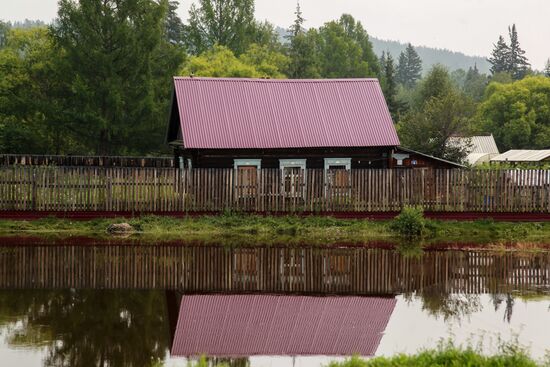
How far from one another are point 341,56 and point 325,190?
75.8 m

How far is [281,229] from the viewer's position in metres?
29.7

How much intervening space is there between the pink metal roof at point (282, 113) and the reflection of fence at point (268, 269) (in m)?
8.90

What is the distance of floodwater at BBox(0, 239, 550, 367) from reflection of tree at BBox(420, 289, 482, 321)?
3 cm

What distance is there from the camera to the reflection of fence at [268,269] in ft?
63.2

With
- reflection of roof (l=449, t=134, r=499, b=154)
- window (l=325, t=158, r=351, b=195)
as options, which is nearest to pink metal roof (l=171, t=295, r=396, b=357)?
window (l=325, t=158, r=351, b=195)

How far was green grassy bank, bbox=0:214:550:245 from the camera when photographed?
28.6 metres

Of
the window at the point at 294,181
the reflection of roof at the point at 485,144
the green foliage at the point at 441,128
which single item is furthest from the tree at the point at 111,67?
the reflection of roof at the point at 485,144

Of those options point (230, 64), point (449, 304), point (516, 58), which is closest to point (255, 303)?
point (449, 304)

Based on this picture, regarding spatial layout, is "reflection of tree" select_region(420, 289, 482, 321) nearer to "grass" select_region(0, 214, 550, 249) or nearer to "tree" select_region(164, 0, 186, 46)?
"grass" select_region(0, 214, 550, 249)

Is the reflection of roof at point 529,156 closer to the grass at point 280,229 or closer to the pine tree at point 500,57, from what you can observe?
the grass at point 280,229

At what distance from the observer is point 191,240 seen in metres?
27.6

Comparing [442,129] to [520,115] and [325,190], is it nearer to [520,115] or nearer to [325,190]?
[325,190]

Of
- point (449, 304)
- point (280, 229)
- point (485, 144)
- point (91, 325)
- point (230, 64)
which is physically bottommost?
point (449, 304)

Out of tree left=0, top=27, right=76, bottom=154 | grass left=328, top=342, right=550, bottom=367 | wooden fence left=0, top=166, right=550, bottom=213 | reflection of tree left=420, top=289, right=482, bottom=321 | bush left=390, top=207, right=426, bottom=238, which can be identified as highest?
tree left=0, top=27, right=76, bottom=154
